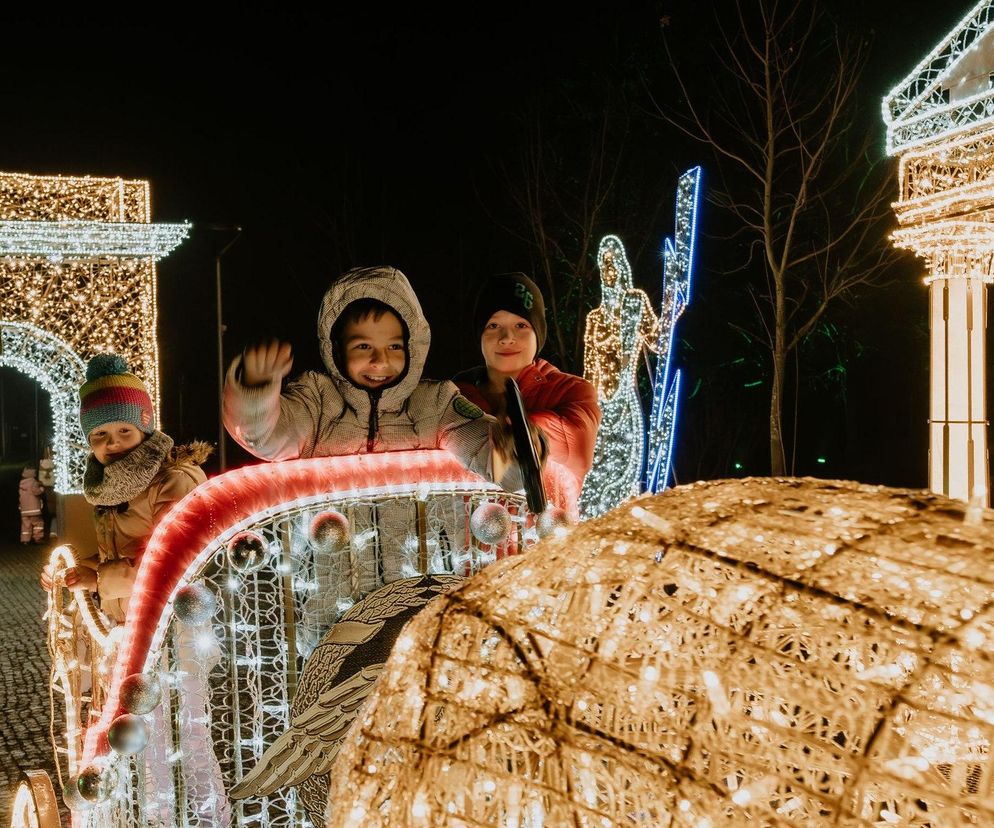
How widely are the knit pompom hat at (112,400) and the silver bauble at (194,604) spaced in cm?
206

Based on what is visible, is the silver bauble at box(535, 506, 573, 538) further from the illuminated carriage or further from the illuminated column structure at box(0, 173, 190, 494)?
the illuminated column structure at box(0, 173, 190, 494)

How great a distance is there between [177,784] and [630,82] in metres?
16.8

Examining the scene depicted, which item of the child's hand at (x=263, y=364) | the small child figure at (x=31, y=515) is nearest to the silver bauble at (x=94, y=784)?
the child's hand at (x=263, y=364)

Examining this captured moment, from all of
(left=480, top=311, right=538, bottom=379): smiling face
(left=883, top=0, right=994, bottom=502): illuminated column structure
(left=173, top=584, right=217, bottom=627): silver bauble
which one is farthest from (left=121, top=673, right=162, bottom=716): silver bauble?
(left=883, top=0, right=994, bottom=502): illuminated column structure

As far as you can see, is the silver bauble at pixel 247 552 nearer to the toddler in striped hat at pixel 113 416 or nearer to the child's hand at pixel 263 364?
the child's hand at pixel 263 364

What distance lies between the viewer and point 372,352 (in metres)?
3.46

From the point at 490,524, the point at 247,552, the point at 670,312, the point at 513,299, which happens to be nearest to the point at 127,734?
the point at 247,552

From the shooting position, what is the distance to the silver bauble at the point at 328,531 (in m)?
2.41

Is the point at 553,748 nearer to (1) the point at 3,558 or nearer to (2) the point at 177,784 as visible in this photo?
(2) the point at 177,784

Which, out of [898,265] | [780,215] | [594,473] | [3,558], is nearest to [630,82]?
[780,215]

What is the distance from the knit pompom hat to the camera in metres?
4.17

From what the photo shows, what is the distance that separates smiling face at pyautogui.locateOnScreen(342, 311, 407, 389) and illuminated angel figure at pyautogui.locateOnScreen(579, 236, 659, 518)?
16.0 ft

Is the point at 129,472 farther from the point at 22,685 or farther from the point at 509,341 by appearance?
the point at 22,685

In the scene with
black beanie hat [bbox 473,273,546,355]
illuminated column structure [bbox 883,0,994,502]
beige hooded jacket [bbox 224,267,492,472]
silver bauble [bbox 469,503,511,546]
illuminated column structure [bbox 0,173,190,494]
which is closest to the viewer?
silver bauble [bbox 469,503,511,546]
